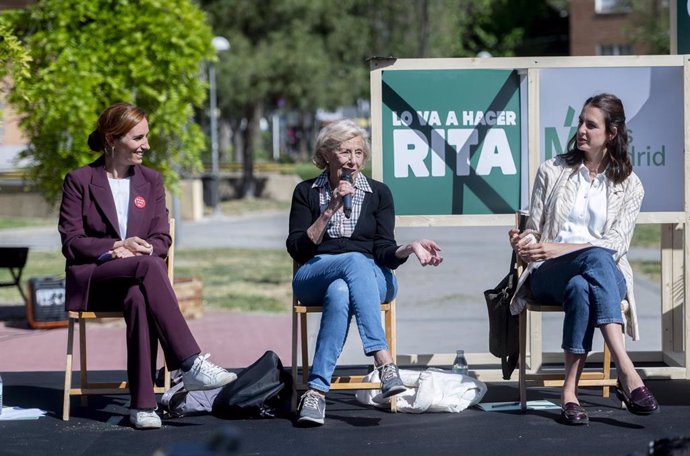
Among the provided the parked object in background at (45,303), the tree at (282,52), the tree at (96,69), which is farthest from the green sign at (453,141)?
the tree at (282,52)

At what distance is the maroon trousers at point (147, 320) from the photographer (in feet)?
17.3

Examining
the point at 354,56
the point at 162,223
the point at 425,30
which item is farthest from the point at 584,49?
the point at 162,223

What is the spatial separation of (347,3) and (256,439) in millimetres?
24195

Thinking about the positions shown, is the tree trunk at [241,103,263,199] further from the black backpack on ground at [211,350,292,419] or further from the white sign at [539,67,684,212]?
the black backpack on ground at [211,350,292,419]

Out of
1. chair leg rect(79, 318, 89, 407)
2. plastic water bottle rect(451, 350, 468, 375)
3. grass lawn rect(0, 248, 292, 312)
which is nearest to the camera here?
chair leg rect(79, 318, 89, 407)

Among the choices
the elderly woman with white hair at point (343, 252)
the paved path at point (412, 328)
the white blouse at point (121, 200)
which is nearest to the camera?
the elderly woman with white hair at point (343, 252)

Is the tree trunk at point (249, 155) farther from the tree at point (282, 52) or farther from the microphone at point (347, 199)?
the microphone at point (347, 199)

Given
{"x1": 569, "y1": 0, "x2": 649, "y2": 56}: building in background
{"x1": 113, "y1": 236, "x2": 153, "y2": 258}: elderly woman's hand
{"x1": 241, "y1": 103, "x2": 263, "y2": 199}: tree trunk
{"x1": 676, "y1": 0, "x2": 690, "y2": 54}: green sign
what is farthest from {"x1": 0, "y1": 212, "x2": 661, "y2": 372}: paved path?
{"x1": 569, "y1": 0, "x2": 649, "y2": 56}: building in background

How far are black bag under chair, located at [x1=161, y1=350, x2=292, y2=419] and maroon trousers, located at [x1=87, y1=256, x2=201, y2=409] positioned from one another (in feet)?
0.82

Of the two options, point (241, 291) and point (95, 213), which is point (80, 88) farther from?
point (95, 213)

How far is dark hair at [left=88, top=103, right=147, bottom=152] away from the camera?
555cm

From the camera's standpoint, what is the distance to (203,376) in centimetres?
527

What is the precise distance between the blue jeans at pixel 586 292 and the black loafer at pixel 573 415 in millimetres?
256

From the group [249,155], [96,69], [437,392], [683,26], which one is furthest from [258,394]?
[249,155]
